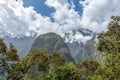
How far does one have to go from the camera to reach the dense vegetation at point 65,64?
203 ft

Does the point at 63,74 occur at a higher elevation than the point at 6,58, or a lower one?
lower

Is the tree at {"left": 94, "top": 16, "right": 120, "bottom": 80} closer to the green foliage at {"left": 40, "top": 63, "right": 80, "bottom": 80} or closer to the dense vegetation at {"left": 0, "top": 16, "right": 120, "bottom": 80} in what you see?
the dense vegetation at {"left": 0, "top": 16, "right": 120, "bottom": 80}

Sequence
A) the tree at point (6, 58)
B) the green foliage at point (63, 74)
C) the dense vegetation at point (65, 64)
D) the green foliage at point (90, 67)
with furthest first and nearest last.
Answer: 1. the green foliage at point (90, 67)
2. the green foliage at point (63, 74)
3. the tree at point (6, 58)
4. the dense vegetation at point (65, 64)

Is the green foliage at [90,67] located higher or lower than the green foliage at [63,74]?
higher

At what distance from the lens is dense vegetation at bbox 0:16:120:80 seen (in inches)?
2432

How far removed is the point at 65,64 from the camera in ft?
283

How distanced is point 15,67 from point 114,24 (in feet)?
87.1

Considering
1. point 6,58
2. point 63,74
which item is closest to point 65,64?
point 63,74

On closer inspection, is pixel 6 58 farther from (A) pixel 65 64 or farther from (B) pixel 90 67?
(B) pixel 90 67

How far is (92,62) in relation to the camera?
10944 cm

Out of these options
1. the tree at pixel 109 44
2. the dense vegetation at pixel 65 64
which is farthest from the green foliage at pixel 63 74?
the tree at pixel 109 44

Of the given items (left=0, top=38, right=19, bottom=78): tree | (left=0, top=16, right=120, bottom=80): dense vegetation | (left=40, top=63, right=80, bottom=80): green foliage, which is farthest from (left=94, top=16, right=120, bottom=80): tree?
Result: (left=0, top=38, right=19, bottom=78): tree

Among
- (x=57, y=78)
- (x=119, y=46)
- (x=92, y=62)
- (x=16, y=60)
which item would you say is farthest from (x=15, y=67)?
(x=92, y=62)

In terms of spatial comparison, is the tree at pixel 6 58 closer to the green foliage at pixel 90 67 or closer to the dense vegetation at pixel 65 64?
the dense vegetation at pixel 65 64
